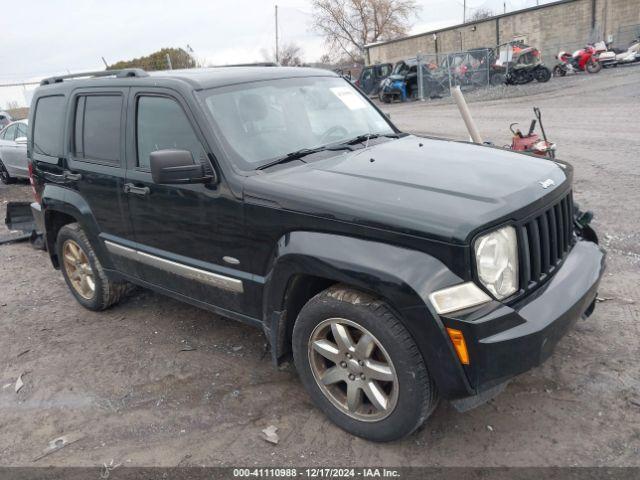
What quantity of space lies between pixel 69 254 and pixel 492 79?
25.4 metres

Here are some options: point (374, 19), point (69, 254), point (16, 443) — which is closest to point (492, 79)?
point (69, 254)

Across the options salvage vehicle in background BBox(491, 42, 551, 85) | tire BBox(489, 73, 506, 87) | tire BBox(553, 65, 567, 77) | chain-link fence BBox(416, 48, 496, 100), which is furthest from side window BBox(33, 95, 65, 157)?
tire BBox(553, 65, 567, 77)

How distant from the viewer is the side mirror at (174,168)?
3.11 m

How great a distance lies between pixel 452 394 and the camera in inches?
102

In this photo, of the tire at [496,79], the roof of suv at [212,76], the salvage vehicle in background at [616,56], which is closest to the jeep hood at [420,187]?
the roof of suv at [212,76]

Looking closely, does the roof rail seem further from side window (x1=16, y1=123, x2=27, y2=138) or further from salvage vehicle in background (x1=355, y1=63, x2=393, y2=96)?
salvage vehicle in background (x1=355, y1=63, x2=393, y2=96)

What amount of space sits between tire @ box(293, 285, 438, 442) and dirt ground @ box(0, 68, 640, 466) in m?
0.16

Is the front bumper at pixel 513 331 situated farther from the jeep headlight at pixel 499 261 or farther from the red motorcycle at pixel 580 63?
the red motorcycle at pixel 580 63

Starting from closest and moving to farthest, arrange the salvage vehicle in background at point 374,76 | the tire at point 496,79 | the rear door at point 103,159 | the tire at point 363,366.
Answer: the tire at point 363,366 < the rear door at point 103,159 < the tire at point 496,79 < the salvage vehicle in background at point 374,76

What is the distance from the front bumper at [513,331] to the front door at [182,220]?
4.55 feet

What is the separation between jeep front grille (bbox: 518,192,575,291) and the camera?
2.67 m

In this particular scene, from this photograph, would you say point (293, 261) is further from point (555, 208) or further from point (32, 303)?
point (32, 303)

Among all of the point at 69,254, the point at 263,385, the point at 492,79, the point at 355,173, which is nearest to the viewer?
the point at 355,173

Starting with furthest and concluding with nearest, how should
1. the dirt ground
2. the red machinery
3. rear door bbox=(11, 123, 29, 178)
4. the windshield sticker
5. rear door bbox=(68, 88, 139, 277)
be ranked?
rear door bbox=(11, 123, 29, 178) < the red machinery < the windshield sticker < rear door bbox=(68, 88, 139, 277) < the dirt ground
